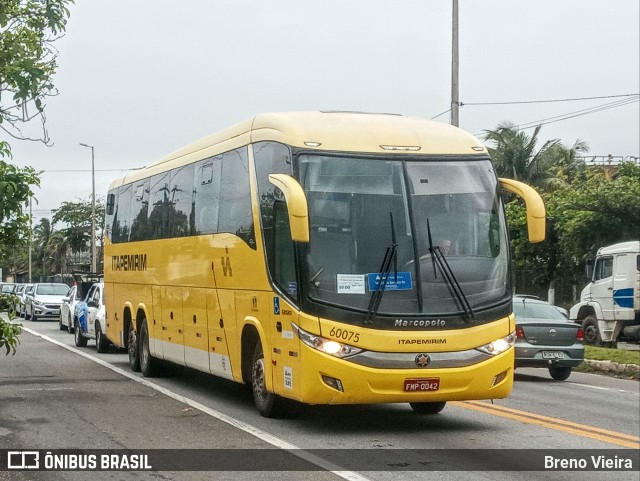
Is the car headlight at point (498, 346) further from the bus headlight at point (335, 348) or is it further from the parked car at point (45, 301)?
the parked car at point (45, 301)

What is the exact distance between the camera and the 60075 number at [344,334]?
444 inches

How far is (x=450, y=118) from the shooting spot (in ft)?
91.2

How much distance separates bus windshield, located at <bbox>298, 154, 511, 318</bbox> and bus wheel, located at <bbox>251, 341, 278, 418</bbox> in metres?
1.75

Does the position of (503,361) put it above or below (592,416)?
above

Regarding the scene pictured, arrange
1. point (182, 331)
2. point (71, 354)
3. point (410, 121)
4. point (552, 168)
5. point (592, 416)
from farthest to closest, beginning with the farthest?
point (552, 168) → point (71, 354) → point (182, 331) → point (592, 416) → point (410, 121)

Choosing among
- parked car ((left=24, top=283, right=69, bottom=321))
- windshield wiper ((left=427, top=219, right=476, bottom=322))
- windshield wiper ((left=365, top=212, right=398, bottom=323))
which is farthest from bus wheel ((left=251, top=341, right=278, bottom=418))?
parked car ((left=24, top=283, right=69, bottom=321))

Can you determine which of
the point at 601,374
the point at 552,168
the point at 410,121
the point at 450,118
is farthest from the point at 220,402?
the point at 552,168

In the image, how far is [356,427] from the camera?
484 inches

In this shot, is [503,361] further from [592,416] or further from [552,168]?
[552,168]

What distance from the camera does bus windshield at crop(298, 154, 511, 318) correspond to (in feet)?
37.6

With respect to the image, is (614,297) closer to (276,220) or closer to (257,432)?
(276,220)

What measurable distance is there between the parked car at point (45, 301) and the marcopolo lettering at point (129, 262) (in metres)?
23.7

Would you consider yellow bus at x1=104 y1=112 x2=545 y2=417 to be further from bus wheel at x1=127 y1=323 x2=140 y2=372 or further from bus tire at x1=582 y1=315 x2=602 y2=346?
bus tire at x1=582 y1=315 x2=602 y2=346

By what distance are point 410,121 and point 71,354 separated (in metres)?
13.6
